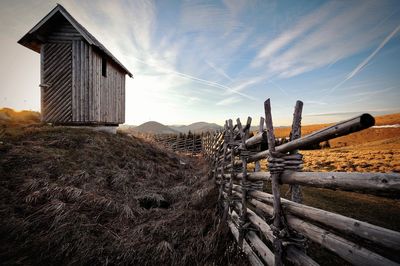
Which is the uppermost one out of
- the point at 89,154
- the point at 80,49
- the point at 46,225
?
the point at 80,49

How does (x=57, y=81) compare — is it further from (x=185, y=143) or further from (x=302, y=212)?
(x=185, y=143)

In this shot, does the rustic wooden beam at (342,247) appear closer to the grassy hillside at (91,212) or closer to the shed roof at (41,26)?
the grassy hillside at (91,212)

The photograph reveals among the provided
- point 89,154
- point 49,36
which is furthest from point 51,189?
point 49,36

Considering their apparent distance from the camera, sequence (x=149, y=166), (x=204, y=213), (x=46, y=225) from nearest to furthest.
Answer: (x=46, y=225), (x=204, y=213), (x=149, y=166)

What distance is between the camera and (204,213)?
5184 millimetres

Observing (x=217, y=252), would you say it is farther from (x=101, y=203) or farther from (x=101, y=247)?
(x=101, y=203)

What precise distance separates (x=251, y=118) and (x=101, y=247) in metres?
3.76

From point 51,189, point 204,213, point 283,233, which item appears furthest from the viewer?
point 204,213

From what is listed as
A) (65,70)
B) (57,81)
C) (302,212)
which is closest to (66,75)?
(65,70)

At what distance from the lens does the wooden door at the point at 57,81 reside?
9.42 metres

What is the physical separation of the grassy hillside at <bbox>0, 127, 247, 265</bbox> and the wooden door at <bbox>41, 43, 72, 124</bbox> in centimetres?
169

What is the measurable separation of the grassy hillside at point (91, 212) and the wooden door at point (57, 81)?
1.69 meters

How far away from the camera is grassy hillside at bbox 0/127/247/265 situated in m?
3.43

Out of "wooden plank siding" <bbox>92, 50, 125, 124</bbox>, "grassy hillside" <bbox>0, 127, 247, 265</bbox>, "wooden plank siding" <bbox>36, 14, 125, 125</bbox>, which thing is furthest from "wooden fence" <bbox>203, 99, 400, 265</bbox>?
"wooden plank siding" <bbox>92, 50, 125, 124</bbox>
